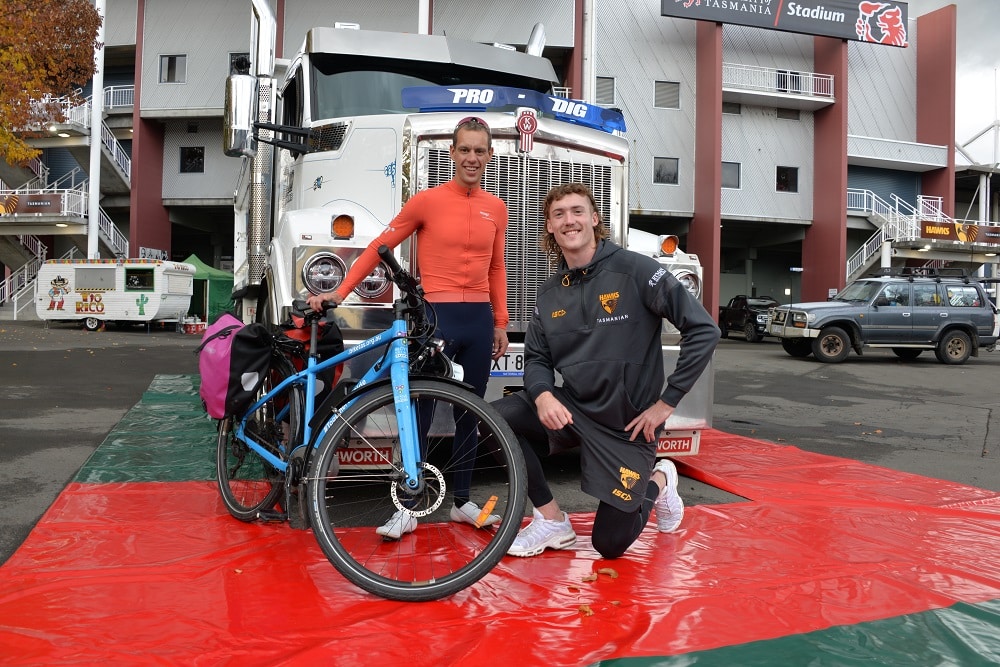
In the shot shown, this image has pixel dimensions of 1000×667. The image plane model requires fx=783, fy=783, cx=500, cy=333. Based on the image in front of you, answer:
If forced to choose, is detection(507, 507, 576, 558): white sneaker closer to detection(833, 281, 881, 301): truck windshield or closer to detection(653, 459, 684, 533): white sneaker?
detection(653, 459, 684, 533): white sneaker

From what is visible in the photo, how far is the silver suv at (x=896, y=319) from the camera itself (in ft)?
57.3

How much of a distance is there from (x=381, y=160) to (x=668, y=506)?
2884 millimetres

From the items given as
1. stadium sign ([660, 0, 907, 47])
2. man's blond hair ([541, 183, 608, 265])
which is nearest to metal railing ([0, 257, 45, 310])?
stadium sign ([660, 0, 907, 47])

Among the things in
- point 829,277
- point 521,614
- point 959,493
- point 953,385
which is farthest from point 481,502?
point 829,277

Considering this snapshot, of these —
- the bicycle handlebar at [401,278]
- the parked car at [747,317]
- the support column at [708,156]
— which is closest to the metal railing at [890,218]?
the parked car at [747,317]

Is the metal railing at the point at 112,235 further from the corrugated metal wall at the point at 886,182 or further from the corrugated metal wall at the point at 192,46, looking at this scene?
the corrugated metal wall at the point at 886,182

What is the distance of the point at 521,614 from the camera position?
2.83 metres

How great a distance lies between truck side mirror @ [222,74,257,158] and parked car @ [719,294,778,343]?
2340 centimetres

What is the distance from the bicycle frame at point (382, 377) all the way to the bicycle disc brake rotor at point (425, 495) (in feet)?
0.16

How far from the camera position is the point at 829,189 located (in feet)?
102

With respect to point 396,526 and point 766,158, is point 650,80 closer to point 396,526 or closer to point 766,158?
point 766,158

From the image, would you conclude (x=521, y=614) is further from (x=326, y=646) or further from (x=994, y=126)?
(x=994, y=126)

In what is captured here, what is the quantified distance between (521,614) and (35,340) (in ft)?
62.9

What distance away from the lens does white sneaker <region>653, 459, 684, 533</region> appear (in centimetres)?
386
